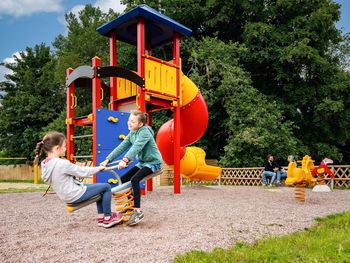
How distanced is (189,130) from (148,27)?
11.4 ft

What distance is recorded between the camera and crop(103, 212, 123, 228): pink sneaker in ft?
17.0

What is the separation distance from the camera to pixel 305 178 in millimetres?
8500

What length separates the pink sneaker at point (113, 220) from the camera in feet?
17.0

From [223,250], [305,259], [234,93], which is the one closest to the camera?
[305,259]

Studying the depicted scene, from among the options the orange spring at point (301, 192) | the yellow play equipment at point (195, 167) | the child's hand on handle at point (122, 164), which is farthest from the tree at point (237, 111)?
the child's hand on handle at point (122, 164)

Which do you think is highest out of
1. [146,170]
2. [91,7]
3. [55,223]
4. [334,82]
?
[91,7]

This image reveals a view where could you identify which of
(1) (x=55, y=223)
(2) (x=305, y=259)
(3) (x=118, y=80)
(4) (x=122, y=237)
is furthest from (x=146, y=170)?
(3) (x=118, y=80)

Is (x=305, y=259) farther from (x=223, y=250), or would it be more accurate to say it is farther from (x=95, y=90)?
(x=95, y=90)

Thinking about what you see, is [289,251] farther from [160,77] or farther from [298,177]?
[160,77]

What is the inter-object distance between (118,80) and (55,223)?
19.3 ft

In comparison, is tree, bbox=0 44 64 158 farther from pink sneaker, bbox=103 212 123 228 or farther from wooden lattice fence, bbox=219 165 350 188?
pink sneaker, bbox=103 212 123 228

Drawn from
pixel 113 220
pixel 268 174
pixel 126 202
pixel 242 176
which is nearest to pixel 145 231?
pixel 113 220

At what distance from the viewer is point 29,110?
30.7 metres

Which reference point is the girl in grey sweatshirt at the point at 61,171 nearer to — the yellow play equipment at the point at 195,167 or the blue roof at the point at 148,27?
the blue roof at the point at 148,27
